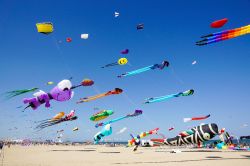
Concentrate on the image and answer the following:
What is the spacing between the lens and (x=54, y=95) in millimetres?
15742

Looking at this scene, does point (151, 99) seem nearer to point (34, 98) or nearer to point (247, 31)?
point (34, 98)

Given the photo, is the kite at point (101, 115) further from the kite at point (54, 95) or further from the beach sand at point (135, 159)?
the kite at point (54, 95)

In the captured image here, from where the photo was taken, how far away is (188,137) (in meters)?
26.4

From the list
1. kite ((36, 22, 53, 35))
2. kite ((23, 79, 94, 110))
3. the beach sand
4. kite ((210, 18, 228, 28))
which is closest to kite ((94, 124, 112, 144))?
the beach sand

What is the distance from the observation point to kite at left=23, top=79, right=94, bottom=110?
1452 centimetres

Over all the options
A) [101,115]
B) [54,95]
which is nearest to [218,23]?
[54,95]

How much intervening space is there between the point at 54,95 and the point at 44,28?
407 cm

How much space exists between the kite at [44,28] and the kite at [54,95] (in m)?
3.24

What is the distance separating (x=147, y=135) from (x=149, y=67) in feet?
95.5

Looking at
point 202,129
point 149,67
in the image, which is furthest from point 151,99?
point 202,129

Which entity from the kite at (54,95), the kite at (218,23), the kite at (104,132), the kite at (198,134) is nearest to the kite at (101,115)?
the kite at (104,132)

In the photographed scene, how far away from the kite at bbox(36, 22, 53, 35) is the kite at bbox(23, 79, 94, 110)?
10.6 feet

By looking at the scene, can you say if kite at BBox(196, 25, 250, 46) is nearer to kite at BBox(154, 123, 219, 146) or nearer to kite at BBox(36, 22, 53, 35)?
kite at BBox(36, 22, 53, 35)

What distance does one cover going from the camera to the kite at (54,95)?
1452cm
